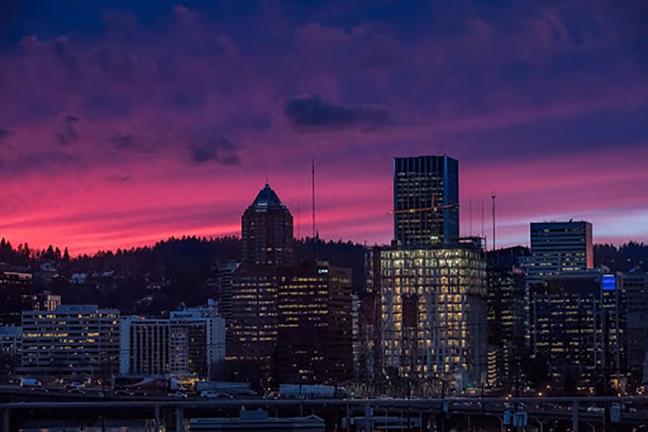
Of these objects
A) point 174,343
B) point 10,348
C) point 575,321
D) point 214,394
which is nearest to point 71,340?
point 10,348

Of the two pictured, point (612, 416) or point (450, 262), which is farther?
point (450, 262)

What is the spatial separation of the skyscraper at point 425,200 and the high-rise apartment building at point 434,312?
7095 millimetres

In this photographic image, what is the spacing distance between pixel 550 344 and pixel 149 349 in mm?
24761

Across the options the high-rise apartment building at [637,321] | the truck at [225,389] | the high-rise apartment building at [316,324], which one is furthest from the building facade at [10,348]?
the high-rise apartment building at [637,321]

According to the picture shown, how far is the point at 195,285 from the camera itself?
94.6 meters

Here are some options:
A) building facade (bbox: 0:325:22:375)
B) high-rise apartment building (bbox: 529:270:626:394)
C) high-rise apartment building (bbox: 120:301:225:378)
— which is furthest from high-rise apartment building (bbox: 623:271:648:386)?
building facade (bbox: 0:325:22:375)

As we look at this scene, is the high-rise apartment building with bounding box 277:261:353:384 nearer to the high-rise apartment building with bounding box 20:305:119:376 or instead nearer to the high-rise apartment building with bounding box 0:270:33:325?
the high-rise apartment building with bounding box 20:305:119:376

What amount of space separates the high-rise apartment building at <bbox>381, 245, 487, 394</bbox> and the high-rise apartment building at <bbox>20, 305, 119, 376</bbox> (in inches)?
746

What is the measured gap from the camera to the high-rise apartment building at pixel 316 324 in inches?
2859

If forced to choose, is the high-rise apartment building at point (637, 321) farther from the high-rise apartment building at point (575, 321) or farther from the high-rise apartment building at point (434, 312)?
the high-rise apartment building at point (434, 312)

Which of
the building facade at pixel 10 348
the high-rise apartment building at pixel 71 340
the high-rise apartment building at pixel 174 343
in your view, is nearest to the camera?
the high-rise apartment building at pixel 174 343

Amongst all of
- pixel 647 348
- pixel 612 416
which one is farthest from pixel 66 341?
pixel 612 416

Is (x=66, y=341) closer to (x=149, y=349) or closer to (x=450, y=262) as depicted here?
(x=149, y=349)

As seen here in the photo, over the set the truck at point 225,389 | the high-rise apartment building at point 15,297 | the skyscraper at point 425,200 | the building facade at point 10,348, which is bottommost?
the truck at point 225,389
